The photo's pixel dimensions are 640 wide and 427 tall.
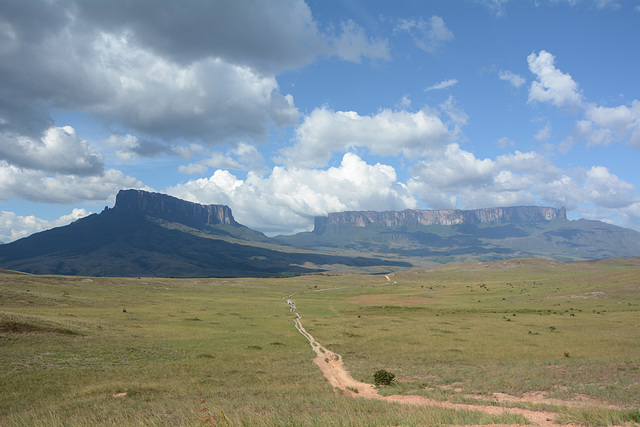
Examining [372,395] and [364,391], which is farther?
[364,391]

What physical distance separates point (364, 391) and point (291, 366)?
946 cm

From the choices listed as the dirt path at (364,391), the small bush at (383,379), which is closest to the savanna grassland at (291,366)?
the small bush at (383,379)

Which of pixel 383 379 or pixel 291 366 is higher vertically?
pixel 383 379

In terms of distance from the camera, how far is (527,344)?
38.9 m

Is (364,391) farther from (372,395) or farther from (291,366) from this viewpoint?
(291,366)

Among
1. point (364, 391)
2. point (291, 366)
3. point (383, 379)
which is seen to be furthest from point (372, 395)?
point (291, 366)

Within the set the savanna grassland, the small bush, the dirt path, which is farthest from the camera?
the small bush

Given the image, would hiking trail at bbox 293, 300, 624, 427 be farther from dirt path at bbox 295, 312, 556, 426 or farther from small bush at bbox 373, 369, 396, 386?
small bush at bbox 373, 369, 396, 386

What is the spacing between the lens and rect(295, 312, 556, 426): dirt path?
1473 cm

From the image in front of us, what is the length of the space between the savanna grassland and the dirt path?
2.44 ft

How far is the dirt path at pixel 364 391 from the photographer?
1473cm

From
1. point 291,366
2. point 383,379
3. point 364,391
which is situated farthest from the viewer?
point 291,366

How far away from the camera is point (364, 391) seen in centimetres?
2298

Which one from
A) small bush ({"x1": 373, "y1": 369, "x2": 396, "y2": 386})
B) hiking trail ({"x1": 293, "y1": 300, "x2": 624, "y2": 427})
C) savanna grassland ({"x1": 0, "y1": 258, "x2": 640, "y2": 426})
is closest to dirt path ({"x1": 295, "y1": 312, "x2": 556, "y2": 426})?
hiking trail ({"x1": 293, "y1": 300, "x2": 624, "y2": 427})
